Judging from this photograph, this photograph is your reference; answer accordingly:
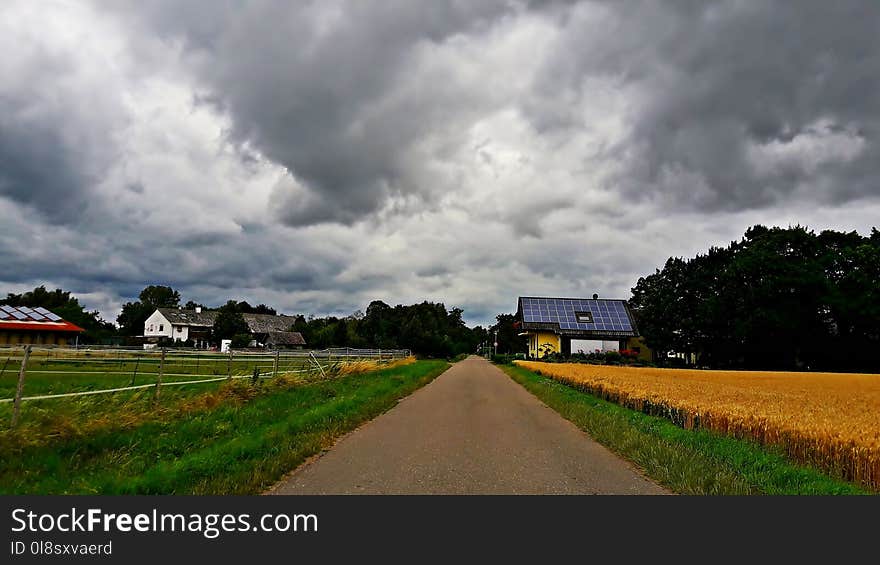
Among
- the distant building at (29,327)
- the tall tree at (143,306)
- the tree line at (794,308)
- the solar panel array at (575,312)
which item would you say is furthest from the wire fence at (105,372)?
the tall tree at (143,306)

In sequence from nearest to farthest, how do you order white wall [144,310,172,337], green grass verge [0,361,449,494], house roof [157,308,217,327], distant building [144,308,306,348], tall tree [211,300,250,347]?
green grass verge [0,361,449,494]
tall tree [211,300,250,347]
distant building [144,308,306,348]
white wall [144,310,172,337]
house roof [157,308,217,327]

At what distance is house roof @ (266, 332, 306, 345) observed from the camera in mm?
91812

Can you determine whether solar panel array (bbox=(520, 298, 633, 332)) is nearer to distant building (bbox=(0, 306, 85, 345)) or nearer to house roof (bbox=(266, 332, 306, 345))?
house roof (bbox=(266, 332, 306, 345))

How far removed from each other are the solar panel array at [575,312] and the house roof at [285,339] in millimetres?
39598

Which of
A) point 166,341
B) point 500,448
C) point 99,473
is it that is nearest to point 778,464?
point 500,448

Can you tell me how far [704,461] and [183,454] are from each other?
793 centimetres

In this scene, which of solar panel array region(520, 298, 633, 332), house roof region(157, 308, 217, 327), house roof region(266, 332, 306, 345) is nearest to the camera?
solar panel array region(520, 298, 633, 332)

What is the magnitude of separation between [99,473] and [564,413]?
465 inches

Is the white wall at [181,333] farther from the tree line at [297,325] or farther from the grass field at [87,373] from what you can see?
the grass field at [87,373]

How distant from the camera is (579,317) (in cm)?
7481

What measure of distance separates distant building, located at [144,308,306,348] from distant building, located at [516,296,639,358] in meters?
40.8

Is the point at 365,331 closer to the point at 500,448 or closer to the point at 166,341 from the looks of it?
the point at 166,341

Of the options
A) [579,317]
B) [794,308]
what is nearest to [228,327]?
[579,317]

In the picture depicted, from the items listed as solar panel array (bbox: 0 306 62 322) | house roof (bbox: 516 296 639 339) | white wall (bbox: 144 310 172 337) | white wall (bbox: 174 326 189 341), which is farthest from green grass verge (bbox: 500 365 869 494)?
white wall (bbox: 144 310 172 337)
